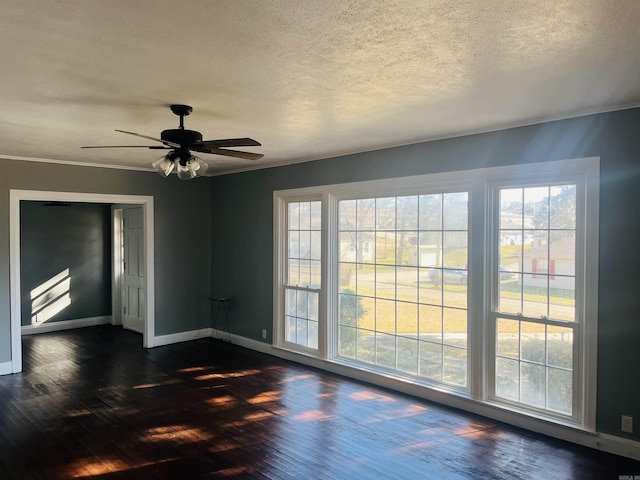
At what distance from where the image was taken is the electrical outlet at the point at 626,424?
11.1 ft

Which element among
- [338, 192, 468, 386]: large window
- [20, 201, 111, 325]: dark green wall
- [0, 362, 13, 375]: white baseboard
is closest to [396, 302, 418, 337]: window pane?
[338, 192, 468, 386]: large window

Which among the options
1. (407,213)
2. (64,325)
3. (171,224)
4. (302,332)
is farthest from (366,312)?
(64,325)

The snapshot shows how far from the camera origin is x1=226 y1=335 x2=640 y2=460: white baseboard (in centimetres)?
344

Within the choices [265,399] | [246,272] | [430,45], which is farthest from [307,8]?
[246,272]

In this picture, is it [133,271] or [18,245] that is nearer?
[18,245]

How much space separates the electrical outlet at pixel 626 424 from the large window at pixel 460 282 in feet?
0.64

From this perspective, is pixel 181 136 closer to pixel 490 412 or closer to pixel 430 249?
pixel 430 249

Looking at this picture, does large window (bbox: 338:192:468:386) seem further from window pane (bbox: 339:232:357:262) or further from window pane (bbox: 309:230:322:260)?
window pane (bbox: 309:230:322:260)

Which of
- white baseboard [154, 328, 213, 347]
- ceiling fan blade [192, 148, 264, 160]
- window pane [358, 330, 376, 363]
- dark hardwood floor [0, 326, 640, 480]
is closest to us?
dark hardwood floor [0, 326, 640, 480]

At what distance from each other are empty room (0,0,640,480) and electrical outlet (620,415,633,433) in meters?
0.01

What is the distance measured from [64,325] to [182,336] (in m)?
2.45

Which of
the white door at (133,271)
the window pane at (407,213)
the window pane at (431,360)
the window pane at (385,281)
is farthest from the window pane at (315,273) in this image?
the white door at (133,271)

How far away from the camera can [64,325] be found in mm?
7980

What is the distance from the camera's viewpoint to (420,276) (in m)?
4.80
